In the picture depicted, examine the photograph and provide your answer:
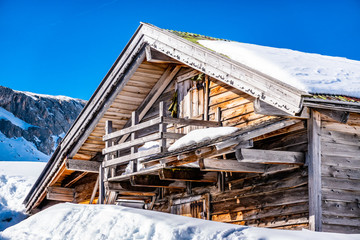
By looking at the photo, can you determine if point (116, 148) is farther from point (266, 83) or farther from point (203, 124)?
point (266, 83)

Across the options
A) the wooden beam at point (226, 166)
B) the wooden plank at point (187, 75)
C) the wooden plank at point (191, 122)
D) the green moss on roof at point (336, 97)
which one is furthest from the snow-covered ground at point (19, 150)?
the green moss on roof at point (336, 97)

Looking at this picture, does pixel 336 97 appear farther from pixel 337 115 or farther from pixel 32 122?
pixel 32 122

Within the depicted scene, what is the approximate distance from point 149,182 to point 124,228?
206 inches

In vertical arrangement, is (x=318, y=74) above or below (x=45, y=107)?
below

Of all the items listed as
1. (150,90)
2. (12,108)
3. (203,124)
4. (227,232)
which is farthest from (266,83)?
(12,108)

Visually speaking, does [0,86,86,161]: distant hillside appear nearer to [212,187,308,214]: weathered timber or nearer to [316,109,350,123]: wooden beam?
[212,187,308,214]: weathered timber

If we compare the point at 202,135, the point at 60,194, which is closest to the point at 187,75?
the point at 202,135

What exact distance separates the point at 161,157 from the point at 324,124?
10.1ft

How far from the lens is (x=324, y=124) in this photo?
9555mm

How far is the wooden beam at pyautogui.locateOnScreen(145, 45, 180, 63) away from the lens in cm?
1269

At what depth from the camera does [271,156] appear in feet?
30.5

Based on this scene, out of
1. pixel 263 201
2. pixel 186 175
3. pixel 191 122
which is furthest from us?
pixel 186 175

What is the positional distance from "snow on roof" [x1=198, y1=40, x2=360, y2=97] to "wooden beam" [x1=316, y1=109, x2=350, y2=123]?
32 centimetres

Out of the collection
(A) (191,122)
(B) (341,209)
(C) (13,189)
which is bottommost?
(B) (341,209)
